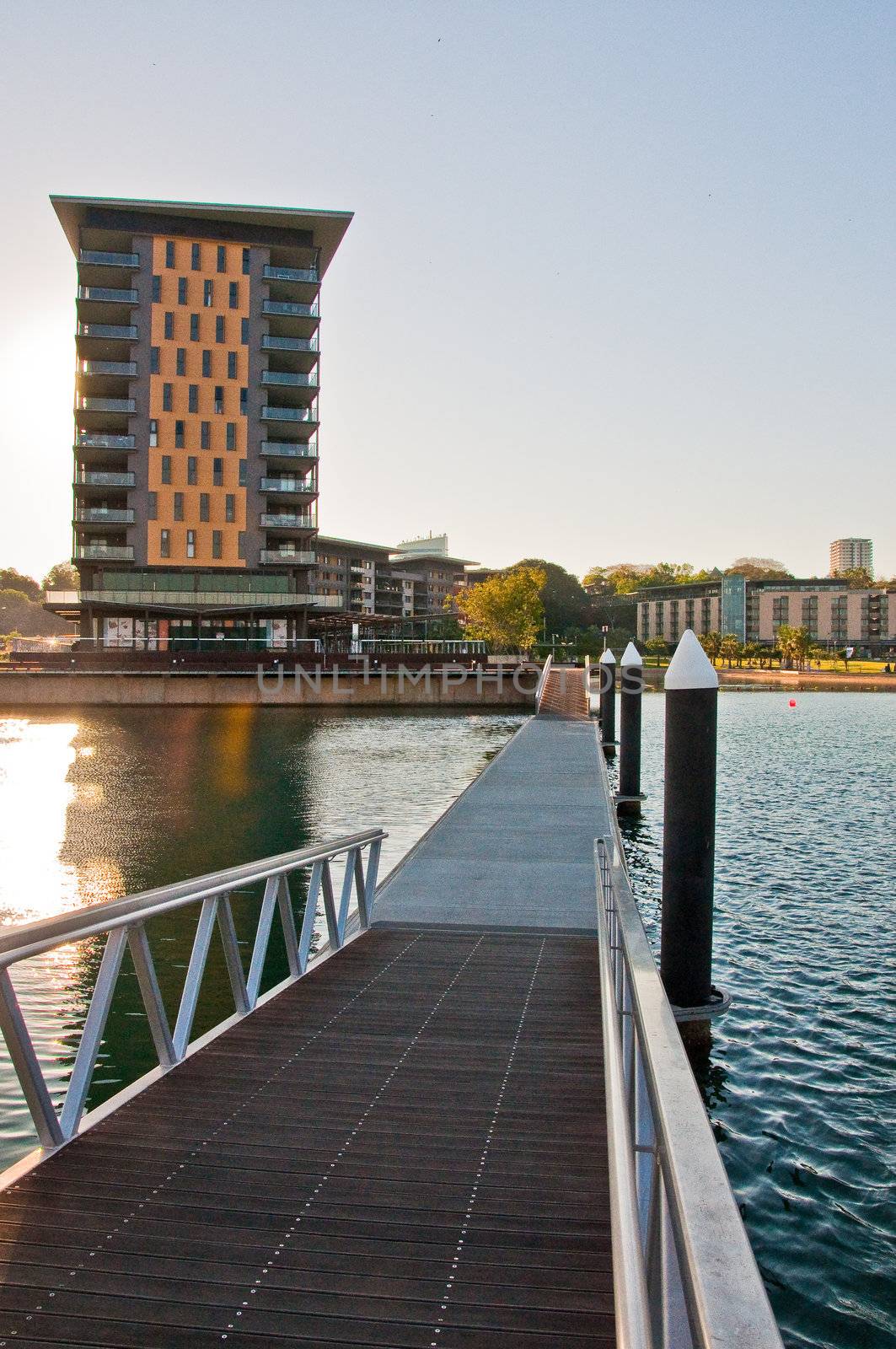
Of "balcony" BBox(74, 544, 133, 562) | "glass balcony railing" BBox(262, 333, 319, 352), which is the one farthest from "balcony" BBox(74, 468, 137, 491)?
"glass balcony railing" BBox(262, 333, 319, 352)

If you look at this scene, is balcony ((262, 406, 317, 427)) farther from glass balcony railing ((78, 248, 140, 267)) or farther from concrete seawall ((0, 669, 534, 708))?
concrete seawall ((0, 669, 534, 708))

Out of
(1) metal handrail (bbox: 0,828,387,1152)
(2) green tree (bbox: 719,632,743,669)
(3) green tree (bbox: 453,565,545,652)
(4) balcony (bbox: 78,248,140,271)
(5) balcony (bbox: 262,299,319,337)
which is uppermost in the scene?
(4) balcony (bbox: 78,248,140,271)

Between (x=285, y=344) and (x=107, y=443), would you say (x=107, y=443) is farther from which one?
(x=285, y=344)

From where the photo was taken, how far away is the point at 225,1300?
11.9 ft

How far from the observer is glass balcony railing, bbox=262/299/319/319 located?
7088 cm

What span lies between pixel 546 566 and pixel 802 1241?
15010 centimetres

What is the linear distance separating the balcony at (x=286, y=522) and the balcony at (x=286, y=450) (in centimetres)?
399

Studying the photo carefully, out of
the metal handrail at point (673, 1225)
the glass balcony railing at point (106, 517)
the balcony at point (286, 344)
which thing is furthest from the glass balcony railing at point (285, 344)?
the metal handrail at point (673, 1225)

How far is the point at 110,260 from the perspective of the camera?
68.6 m

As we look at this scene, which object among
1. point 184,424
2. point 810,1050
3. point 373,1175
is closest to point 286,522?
point 184,424

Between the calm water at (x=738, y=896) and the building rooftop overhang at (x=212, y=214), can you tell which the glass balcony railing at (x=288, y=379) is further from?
the calm water at (x=738, y=896)

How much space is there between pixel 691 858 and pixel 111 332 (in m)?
68.6

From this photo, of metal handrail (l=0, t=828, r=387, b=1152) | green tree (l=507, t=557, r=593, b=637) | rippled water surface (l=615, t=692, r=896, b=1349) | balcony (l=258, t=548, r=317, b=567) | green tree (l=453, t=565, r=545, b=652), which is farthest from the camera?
green tree (l=507, t=557, r=593, b=637)

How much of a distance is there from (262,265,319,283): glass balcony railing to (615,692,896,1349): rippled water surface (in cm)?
5907
